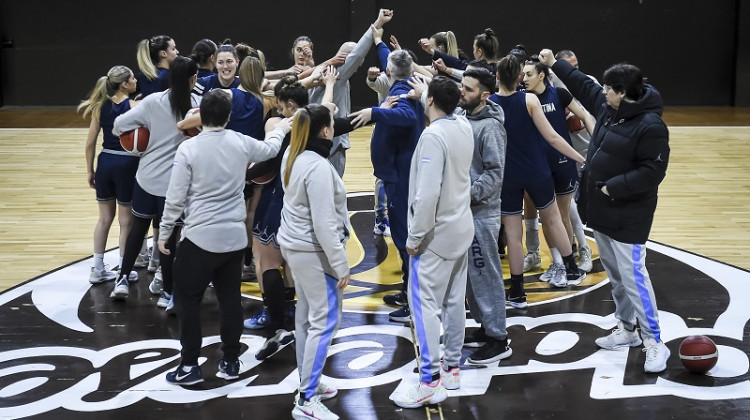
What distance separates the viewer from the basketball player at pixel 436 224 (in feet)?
13.7

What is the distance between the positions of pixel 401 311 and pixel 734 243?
3.15 meters

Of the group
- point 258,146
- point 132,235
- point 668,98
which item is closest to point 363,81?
point 668,98

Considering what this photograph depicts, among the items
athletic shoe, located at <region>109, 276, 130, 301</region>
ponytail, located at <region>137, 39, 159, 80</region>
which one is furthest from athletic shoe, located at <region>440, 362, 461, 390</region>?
ponytail, located at <region>137, 39, 159, 80</region>

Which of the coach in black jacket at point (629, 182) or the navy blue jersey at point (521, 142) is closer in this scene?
the coach in black jacket at point (629, 182)

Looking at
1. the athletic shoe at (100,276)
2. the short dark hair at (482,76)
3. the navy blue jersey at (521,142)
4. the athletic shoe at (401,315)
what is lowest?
the athletic shoe at (401,315)

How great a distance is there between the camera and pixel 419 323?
434cm

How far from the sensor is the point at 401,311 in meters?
5.60

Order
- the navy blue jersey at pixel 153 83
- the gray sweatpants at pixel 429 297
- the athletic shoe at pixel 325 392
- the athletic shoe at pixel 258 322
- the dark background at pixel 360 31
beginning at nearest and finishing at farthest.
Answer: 1. the gray sweatpants at pixel 429 297
2. the athletic shoe at pixel 325 392
3. the athletic shoe at pixel 258 322
4. the navy blue jersey at pixel 153 83
5. the dark background at pixel 360 31

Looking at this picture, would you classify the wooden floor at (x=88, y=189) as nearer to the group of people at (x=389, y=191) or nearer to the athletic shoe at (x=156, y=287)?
the athletic shoe at (x=156, y=287)

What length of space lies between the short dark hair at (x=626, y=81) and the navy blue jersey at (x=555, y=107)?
1.35 meters

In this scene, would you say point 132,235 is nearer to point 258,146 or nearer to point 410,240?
point 258,146

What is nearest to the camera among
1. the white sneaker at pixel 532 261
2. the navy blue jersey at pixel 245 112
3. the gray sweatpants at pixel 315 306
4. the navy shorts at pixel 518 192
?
the gray sweatpants at pixel 315 306

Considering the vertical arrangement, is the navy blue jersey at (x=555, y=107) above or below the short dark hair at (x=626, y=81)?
below

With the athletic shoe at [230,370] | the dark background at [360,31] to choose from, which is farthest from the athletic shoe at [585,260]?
the dark background at [360,31]
